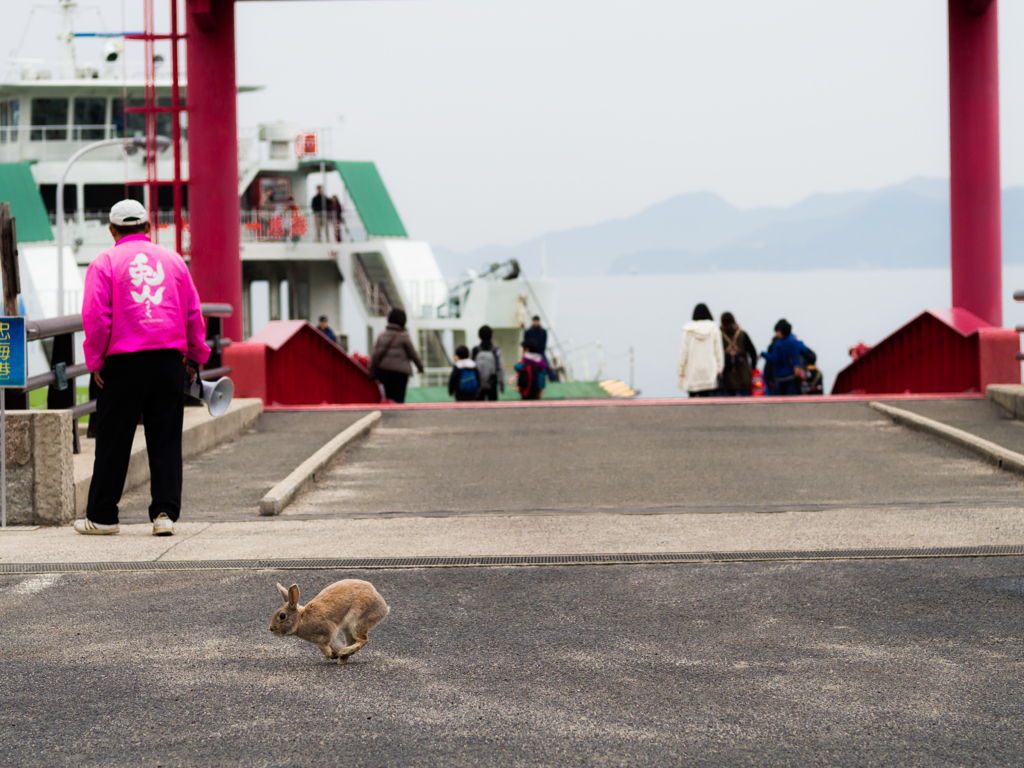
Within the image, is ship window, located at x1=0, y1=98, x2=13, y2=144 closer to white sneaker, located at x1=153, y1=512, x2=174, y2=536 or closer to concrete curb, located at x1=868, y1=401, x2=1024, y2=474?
concrete curb, located at x1=868, y1=401, x2=1024, y2=474

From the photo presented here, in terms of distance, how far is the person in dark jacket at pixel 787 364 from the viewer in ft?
49.9

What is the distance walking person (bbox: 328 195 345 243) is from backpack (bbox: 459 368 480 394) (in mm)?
18404

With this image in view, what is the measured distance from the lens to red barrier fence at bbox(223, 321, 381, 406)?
11703 millimetres

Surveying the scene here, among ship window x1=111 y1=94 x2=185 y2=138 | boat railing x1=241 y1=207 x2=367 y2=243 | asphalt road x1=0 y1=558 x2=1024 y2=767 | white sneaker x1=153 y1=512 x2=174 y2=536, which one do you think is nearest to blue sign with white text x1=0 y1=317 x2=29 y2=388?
white sneaker x1=153 y1=512 x2=174 y2=536

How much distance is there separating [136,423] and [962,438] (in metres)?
5.65

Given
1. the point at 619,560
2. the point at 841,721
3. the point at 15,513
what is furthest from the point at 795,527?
the point at 15,513

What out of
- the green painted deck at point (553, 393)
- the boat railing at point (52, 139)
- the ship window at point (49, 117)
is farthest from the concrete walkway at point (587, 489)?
the ship window at point (49, 117)

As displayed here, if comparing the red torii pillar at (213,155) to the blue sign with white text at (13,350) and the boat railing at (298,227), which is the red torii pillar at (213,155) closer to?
the blue sign with white text at (13,350)

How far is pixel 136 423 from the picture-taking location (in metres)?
5.88

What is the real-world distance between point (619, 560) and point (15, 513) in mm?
3143

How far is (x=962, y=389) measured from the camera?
12.4 meters

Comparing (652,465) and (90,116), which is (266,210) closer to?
(90,116)

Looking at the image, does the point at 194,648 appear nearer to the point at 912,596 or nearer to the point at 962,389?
the point at 912,596

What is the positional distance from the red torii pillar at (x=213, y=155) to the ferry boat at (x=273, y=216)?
18.4m
